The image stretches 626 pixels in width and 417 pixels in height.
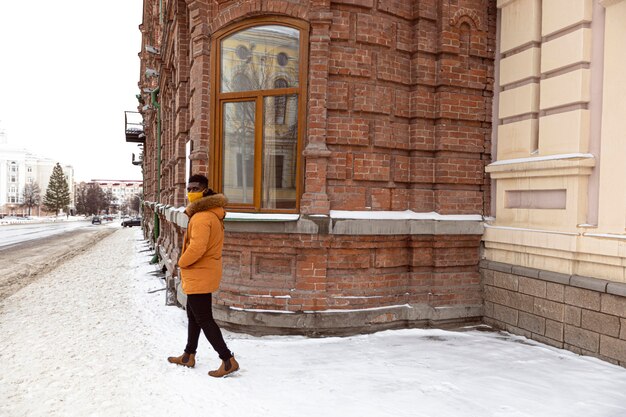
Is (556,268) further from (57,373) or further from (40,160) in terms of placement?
(40,160)

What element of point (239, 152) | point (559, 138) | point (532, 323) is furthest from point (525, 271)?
point (239, 152)

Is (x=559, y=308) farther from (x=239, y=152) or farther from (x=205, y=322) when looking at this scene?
(x=239, y=152)

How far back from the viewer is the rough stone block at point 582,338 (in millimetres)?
4887

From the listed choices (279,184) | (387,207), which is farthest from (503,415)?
(279,184)

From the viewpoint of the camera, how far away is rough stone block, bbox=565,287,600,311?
487 centimetres

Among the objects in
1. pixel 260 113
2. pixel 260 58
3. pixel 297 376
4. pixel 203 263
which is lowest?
pixel 297 376

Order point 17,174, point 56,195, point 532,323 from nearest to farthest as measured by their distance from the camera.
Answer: point 532,323
point 56,195
point 17,174

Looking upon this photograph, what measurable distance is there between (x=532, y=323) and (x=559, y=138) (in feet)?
7.67

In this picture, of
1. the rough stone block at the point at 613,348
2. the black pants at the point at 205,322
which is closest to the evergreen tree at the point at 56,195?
the black pants at the point at 205,322

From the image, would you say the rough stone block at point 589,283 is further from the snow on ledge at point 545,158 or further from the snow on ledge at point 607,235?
the snow on ledge at point 545,158

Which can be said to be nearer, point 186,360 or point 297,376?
point 297,376

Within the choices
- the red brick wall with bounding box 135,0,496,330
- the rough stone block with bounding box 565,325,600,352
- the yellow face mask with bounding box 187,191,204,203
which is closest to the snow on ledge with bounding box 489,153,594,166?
the red brick wall with bounding box 135,0,496,330

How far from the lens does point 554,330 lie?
5.36m

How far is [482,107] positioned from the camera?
254 inches
